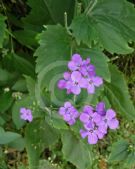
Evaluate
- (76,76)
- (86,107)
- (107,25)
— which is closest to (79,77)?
(76,76)

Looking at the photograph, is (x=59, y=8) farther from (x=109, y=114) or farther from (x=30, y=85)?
(x=109, y=114)

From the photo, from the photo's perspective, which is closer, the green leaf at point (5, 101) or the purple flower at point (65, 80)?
the purple flower at point (65, 80)

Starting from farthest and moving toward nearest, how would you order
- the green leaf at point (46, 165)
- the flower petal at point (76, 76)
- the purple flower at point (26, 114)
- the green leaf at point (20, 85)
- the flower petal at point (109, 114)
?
the green leaf at point (46, 165)
the green leaf at point (20, 85)
the purple flower at point (26, 114)
the flower petal at point (109, 114)
the flower petal at point (76, 76)

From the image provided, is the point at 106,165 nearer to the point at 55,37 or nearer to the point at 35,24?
the point at 35,24

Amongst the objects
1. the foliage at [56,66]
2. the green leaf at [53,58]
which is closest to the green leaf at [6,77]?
the foliage at [56,66]

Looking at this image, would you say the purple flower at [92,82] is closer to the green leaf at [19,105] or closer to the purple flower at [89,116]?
the purple flower at [89,116]

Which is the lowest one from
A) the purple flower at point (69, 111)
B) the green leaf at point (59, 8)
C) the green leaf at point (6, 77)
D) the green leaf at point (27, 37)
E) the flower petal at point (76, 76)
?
the purple flower at point (69, 111)
